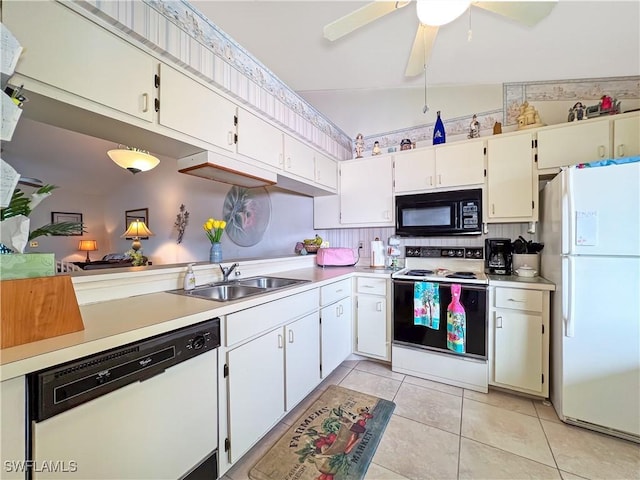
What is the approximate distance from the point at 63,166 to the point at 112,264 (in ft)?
6.95

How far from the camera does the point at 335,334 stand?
221cm

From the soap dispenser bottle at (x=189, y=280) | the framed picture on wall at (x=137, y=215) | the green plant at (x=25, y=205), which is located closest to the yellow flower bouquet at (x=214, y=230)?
the soap dispenser bottle at (x=189, y=280)

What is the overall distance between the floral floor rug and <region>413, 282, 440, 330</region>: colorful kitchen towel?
71 cm

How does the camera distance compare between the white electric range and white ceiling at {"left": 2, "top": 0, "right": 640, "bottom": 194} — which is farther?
the white electric range

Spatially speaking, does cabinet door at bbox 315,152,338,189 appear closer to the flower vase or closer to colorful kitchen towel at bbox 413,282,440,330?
the flower vase

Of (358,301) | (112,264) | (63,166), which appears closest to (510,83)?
(358,301)

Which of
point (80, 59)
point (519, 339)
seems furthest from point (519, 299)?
point (80, 59)

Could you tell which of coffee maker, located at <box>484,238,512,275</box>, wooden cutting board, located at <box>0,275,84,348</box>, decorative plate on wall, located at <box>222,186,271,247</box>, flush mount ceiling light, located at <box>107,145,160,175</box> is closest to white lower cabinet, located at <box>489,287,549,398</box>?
coffee maker, located at <box>484,238,512,275</box>

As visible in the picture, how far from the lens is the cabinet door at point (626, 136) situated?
1833 millimetres

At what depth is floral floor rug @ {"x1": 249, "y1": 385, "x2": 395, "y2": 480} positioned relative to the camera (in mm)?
1336

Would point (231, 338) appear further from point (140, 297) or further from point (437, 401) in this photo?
point (437, 401)

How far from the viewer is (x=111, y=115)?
1.17m

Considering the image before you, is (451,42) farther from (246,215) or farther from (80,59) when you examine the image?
(246,215)

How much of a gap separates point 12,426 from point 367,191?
2.84 m
